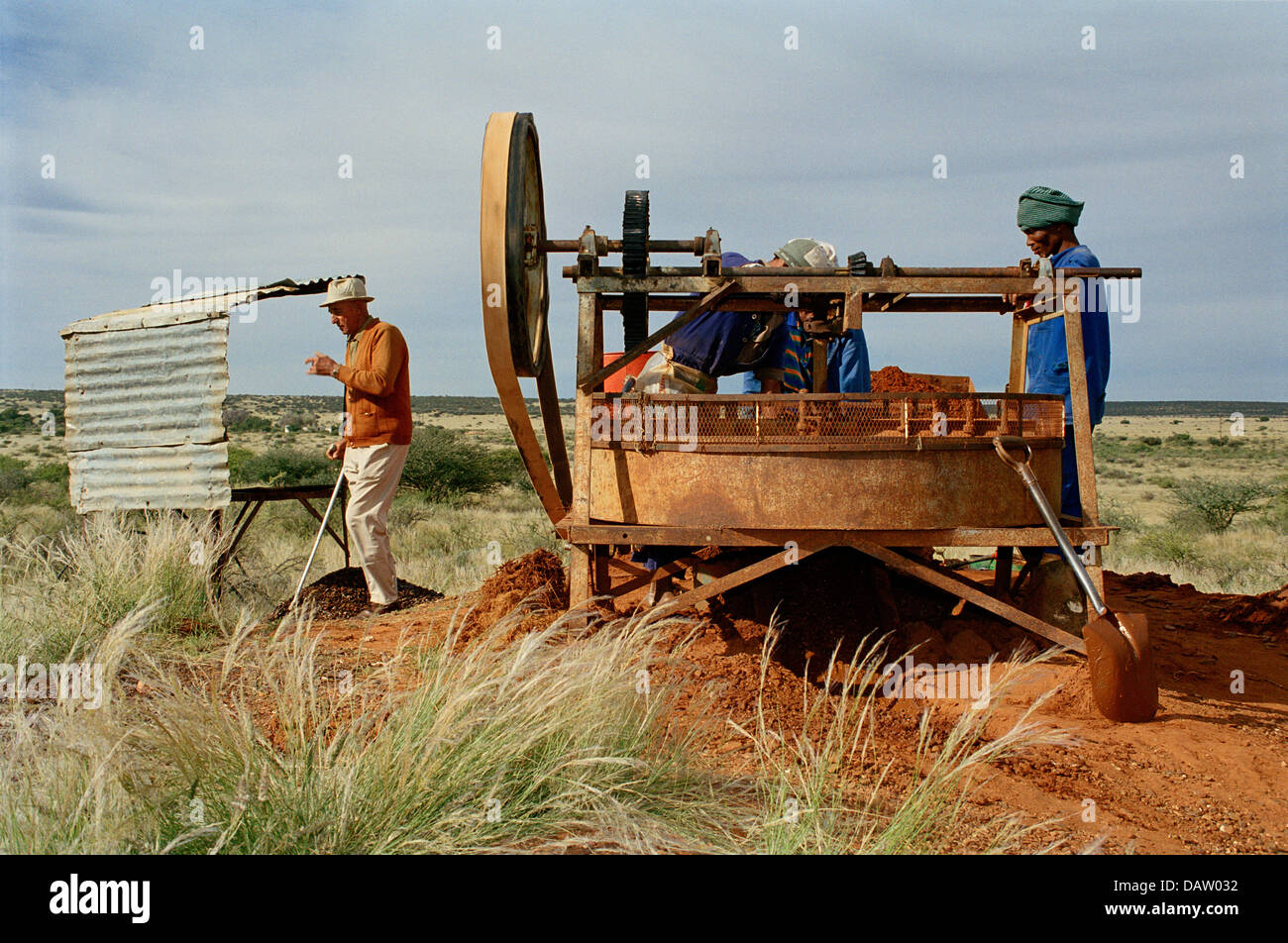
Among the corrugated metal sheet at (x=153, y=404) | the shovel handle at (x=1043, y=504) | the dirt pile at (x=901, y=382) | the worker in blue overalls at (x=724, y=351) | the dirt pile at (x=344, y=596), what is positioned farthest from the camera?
the corrugated metal sheet at (x=153, y=404)

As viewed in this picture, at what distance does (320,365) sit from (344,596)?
6.75ft

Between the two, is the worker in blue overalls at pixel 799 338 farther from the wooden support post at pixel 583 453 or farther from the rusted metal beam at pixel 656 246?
the wooden support post at pixel 583 453

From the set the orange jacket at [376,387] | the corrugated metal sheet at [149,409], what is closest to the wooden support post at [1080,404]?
the orange jacket at [376,387]

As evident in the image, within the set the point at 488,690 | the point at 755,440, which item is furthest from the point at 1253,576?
the point at 488,690

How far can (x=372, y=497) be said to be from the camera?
6.73 metres

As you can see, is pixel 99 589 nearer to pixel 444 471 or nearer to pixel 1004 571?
pixel 1004 571

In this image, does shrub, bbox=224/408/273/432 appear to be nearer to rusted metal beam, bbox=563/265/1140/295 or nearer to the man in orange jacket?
the man in orange jacket

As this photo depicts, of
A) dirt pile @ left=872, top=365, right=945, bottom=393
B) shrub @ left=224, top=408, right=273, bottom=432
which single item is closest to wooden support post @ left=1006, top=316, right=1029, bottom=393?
dirt pile @ left=872, top=365, right=945, bottom=393

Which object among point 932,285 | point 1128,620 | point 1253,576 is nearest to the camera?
point 1128,620

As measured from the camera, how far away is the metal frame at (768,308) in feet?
15.6

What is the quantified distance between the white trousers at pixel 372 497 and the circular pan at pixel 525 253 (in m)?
1.66
